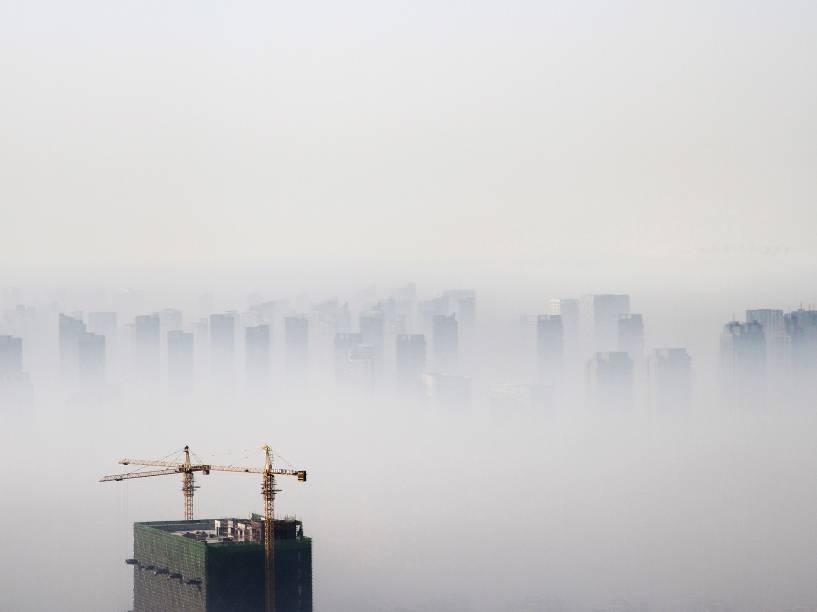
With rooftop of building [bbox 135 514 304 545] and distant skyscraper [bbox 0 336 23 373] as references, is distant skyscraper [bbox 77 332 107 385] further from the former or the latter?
rooftop of building [bbox 135 514 304 545]

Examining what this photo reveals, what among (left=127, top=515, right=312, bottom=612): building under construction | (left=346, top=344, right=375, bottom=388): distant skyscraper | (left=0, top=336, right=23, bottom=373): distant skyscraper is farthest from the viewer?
(left=346, top=344, right=375, bottom=388): distant skyscraper

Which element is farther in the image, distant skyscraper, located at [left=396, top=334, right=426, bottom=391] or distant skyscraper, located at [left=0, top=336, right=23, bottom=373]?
distant skyscraper, located at [left=396, top=334, right=426, bottom=391]

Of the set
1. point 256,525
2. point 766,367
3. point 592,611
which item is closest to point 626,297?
point 766,367

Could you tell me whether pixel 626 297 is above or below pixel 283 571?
above

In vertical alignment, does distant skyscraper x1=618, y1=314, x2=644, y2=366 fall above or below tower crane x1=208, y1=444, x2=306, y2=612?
above

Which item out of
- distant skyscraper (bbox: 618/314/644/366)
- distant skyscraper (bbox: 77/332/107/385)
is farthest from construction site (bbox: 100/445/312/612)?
distant skyscraper (bbox: 618/314/644/366)

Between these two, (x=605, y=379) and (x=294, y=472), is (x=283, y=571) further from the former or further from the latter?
(x=605, y=379)

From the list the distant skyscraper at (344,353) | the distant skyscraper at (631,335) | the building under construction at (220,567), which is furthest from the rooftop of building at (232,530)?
the distant skyscraper at (631,335)
